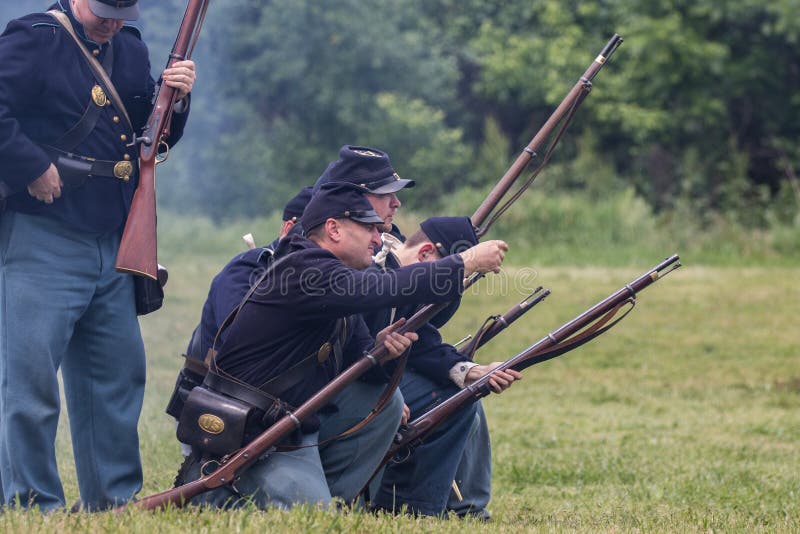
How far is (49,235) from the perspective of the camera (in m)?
5.01

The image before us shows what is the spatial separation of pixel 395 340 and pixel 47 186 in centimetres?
154

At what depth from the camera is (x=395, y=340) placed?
5117 millimetres

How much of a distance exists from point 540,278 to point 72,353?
11599mm

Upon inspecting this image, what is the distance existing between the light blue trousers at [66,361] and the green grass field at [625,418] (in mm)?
545

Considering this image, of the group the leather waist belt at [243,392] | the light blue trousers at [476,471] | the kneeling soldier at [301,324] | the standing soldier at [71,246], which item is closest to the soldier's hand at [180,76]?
the standing soldier at [71,246]

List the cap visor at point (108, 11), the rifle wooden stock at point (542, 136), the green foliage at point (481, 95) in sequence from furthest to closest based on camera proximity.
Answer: the green foliage at point (481, 95) → the rifle wooden stock at point (542, 136) → the cap visor at point (108, 11)

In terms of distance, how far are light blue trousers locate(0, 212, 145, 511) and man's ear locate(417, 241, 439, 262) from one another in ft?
4.64

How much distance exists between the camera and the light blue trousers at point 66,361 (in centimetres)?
490

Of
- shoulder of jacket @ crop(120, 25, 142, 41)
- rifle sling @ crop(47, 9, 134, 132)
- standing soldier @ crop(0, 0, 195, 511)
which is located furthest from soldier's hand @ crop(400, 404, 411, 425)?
shoulder of jacket @ crop(120, 25, 142, 41)

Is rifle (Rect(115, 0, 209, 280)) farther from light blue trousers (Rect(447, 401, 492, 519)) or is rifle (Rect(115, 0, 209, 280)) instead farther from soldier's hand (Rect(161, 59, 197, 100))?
light blue trousers (Rect(447, 401, 492, 519))

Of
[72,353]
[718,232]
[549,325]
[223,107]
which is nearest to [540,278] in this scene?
[549,325]

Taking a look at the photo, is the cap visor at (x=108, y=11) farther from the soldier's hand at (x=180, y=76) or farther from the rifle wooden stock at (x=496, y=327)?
the rifle wooden stock at (x=496, y=327)

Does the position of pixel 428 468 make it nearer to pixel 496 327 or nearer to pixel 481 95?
pixel 496 327

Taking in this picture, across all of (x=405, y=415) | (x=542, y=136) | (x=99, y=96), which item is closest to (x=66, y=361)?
(x=99, y=96)
